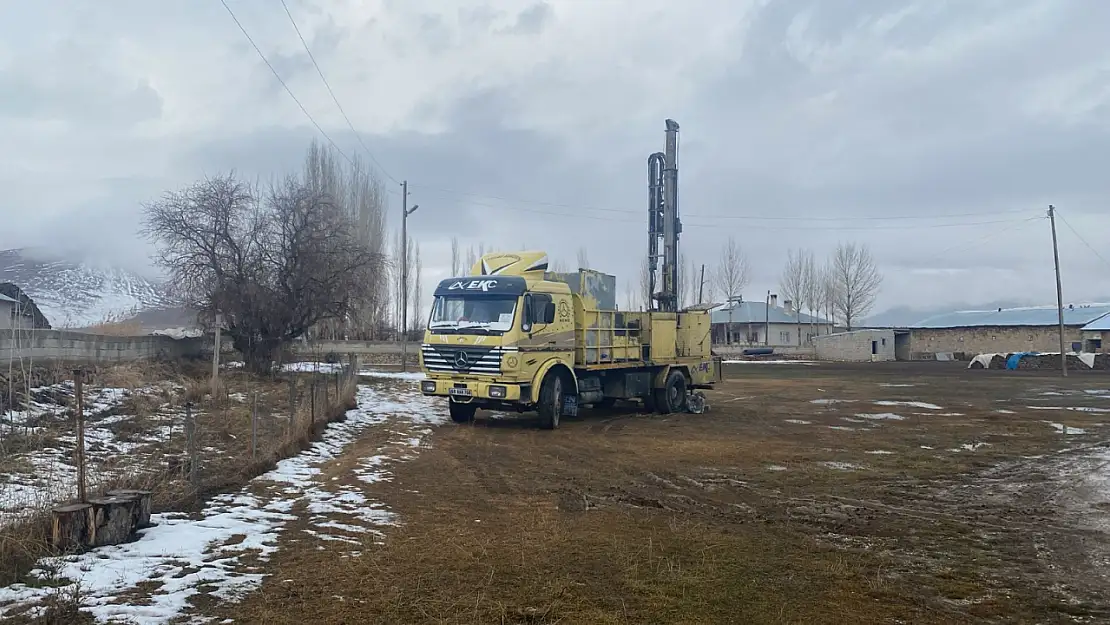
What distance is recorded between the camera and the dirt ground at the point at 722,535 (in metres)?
5.43

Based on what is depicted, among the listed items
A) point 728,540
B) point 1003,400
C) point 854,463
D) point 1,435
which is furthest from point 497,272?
point 1003,400

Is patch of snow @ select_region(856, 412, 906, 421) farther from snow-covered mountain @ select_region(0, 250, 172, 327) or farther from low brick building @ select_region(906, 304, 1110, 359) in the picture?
snow-covered mountain @ select_region(0, 250, 172, 327)

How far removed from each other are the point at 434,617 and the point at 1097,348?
73265 millimetres

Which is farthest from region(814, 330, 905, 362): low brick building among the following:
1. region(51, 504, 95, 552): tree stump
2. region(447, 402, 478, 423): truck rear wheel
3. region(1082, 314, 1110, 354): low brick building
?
region(51, 504, 95, 552): tree stump

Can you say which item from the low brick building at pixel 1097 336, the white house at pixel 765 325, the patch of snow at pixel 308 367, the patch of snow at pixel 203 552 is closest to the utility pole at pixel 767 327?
the white house at pixel 765 325

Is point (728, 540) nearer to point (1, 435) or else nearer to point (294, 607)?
point (294, 607)

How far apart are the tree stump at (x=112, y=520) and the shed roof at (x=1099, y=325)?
72426 mm

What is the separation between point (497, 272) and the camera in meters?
18.3

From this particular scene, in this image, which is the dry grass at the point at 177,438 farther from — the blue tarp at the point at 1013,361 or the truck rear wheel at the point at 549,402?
the blue tarp at the point at 1013,361

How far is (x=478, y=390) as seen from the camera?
16047 mm

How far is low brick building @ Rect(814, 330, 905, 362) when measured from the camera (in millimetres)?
67875

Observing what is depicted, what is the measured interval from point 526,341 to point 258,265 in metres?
13.2

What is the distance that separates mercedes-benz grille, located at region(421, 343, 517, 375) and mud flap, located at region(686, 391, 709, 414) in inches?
277

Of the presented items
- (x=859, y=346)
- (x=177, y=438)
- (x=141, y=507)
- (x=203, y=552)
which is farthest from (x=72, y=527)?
(x=859, y=346)
